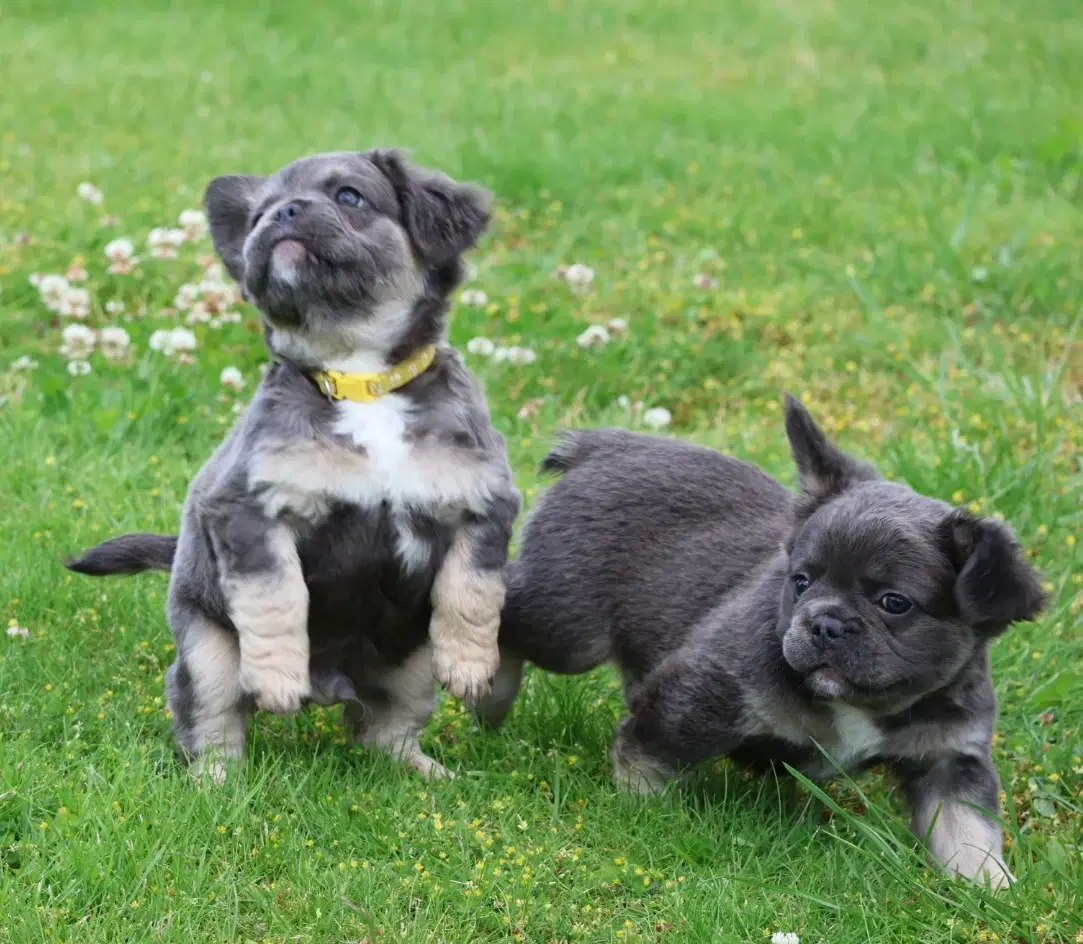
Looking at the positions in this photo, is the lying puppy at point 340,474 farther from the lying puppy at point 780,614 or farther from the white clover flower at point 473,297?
the white clover flower at point 473,297

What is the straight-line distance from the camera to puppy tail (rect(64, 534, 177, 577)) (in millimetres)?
4348

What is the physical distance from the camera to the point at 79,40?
1161 centimetres

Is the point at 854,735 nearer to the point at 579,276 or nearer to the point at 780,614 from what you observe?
the point at 780,614

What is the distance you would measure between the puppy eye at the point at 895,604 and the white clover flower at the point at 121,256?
13.9ft

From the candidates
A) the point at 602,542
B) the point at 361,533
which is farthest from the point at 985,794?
the point at 361,533

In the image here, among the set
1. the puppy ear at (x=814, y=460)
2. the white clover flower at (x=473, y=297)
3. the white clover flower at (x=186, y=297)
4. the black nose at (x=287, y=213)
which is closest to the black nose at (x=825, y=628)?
the puppy ear at (x=814, y=460)

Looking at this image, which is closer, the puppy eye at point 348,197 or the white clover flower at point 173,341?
the puppy eye at point 348,197

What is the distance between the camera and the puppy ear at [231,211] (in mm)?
4254

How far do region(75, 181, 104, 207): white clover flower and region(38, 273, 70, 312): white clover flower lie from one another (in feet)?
3.61

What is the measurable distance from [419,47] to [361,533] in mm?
8949

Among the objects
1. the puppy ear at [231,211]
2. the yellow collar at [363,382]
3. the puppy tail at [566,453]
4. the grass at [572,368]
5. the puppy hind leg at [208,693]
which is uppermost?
the puppy ear at [231,211]

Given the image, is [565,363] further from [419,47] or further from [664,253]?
[419,47]

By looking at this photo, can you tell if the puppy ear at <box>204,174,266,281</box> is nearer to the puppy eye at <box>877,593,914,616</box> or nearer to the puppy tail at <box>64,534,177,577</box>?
the puppy tail at <box>64,534,177,577</box>

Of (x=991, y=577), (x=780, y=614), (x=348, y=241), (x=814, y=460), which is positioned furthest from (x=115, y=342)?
(x=991, y=577)
